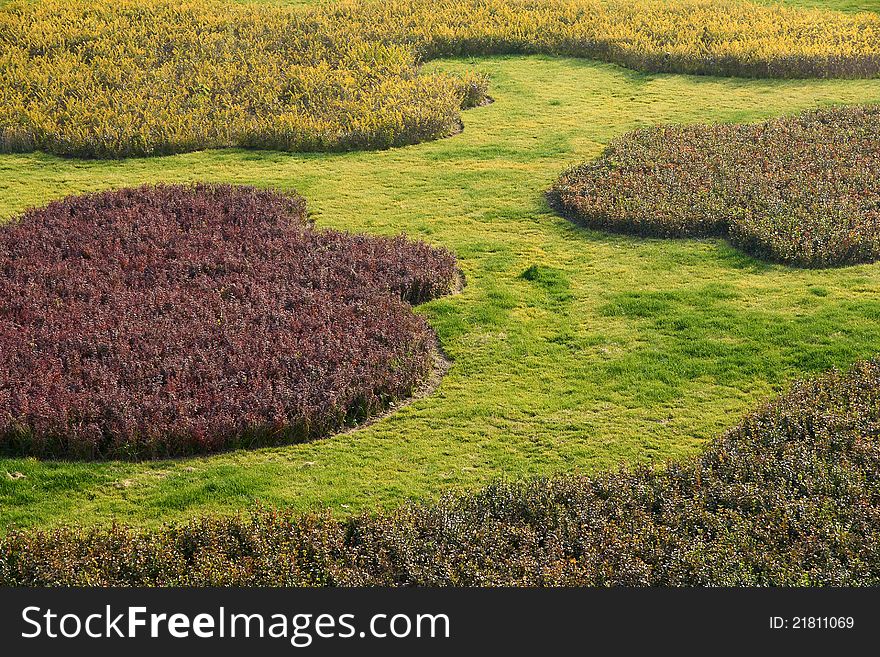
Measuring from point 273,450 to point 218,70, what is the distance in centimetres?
1465

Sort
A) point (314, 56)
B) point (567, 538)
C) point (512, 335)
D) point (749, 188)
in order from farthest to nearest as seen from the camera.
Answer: point (314, 56), point (749, 188), point (512, 335), point (567, 538)

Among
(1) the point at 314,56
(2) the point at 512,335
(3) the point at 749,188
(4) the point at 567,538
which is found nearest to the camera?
(4) the point at 567,538

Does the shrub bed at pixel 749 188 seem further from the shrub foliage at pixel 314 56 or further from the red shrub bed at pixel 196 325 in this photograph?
the shrub foliage at pixel 314 56

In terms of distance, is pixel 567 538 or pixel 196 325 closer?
pixel 567 538

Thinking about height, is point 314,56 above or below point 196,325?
above

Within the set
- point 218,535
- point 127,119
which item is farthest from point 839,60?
point 218,535

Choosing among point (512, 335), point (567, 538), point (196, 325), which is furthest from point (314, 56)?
point (567, 538)

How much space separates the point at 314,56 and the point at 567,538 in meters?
18.1

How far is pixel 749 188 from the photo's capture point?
16.1 metres

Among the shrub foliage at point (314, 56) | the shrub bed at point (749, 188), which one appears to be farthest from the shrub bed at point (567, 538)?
the shrub foliage at point (314, 56)

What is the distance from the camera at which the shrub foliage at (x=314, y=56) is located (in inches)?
795

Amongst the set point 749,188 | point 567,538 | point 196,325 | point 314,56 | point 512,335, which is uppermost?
point 314,56

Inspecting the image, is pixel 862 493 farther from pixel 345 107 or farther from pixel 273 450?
pixel 345 107

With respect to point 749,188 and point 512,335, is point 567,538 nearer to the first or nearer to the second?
point 512,335
